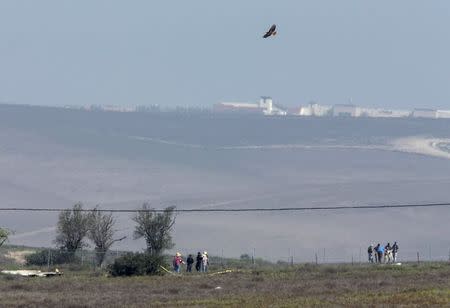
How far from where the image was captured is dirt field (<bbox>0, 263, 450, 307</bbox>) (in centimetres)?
3412

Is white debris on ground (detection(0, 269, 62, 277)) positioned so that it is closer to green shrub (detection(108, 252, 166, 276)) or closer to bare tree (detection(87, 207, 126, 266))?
green shrub (detection(108, 252, 166, 276))

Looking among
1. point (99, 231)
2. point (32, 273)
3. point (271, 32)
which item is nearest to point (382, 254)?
point (32, 273)

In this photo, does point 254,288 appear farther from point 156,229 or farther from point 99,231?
point 99,231

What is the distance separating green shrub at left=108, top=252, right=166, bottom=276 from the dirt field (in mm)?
564

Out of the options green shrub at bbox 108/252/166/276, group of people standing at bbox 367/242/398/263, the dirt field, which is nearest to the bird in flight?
the dirt field

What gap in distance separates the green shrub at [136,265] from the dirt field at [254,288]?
56 centimetres

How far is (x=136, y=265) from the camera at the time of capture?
46.0 meters

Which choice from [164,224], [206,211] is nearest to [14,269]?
[164,224]

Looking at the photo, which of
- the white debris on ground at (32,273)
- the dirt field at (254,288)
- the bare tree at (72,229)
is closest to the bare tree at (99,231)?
the bare tree at (72,229)

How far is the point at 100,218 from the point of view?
6188 centimetres

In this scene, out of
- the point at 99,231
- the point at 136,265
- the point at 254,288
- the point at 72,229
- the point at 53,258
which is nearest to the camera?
the point at 254,288

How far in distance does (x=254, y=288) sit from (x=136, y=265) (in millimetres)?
7575

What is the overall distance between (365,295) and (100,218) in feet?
92.1

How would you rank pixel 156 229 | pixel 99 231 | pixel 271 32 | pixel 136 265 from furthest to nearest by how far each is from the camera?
pixel 99 231 → pixel 156 229 → pixel 136 265 → pixel 271 32
